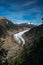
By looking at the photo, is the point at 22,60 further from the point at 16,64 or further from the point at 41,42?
the point at 41,42

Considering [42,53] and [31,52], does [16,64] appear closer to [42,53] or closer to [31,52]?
[31,52]

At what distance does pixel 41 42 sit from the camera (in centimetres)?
3000

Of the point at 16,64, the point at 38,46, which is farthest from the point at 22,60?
the point at 38,46

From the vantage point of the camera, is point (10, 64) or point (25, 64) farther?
point (10, 64)

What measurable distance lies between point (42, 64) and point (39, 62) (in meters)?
0.82

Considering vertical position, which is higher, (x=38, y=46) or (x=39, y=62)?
(x=38, y=46)

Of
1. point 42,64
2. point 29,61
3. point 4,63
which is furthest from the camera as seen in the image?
point 4,63

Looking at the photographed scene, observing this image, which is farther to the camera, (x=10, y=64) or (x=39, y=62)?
(x=10, y=64)

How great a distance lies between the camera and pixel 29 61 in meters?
28.8

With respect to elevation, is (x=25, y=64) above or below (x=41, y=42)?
below

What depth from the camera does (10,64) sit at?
31438 millimetres

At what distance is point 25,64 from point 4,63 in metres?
3.71

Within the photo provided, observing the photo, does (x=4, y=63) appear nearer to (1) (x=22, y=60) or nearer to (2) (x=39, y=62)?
(1) (x=22, y=60)

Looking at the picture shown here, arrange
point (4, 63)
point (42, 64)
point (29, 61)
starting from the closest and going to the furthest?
point (42, 64), point (29, 61), point (4, 63)
